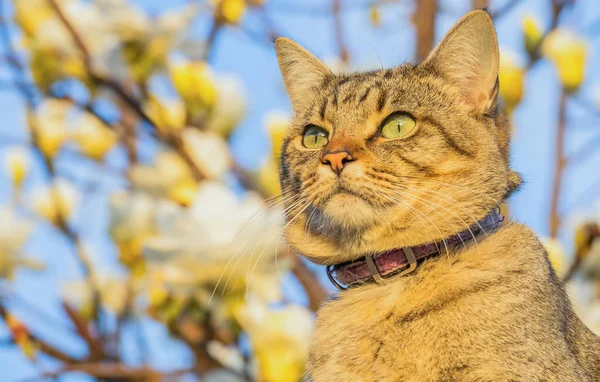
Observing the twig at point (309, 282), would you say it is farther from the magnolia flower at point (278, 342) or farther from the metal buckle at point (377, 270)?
the metal buckle at point (377, 270)

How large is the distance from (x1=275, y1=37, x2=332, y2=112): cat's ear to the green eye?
40 centimetres

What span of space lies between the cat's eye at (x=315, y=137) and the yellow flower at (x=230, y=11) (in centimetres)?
65

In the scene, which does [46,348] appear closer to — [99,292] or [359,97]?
[99,292]

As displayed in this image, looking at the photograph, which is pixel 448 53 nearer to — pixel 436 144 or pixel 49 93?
pixel 436 144

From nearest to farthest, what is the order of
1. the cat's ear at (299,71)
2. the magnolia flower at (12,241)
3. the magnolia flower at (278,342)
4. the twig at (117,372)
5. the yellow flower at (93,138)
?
the twig at (117,372), the magnolia flower at (278,342), the cat's ear at (299,71), the magnolia flower at (12,241), the yellow flower at (93,138)

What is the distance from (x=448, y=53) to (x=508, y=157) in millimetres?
266

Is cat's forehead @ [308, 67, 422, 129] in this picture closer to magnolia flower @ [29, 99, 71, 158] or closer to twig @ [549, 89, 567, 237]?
twig @ [549, 89, 567, 237]

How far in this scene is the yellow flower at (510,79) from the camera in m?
2.29

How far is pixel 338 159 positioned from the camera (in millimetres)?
1590

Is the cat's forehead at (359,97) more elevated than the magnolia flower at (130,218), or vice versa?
the magnolia flower at (130,218)

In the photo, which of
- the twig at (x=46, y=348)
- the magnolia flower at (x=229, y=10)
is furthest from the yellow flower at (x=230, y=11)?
the twig at (x=46, y=348)

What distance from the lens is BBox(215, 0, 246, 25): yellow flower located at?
7.79ft

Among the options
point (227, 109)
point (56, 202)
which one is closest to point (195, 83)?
point (227, 109)

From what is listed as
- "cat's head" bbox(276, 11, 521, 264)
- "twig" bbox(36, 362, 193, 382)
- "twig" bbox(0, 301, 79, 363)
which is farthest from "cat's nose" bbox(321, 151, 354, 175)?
"twig" bbox(0, 301, 79, 363)
